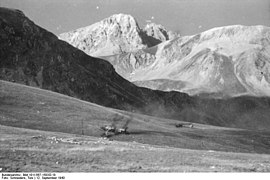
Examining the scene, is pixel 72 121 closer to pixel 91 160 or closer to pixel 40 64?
pixel 91 160

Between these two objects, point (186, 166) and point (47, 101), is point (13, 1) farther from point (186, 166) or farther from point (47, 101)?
point (47, 101)

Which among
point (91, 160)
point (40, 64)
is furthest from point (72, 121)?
point (40, 64)

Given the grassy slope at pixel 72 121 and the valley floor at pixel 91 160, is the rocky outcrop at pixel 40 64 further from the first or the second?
the valley floor at pixel 91 160

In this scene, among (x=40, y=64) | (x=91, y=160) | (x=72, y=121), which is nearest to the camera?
(x=91, y=160)

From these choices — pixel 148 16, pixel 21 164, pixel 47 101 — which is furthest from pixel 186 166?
pixel 47 101

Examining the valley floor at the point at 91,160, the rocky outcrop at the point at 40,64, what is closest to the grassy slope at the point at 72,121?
the valley floor at the point at 91,160

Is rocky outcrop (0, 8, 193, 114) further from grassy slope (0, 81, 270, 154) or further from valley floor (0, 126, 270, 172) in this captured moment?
valley floor (0, 126, 270, 172)

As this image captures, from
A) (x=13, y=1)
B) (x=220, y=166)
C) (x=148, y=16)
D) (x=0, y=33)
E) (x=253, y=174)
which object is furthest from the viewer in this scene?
(x=0, y=33)

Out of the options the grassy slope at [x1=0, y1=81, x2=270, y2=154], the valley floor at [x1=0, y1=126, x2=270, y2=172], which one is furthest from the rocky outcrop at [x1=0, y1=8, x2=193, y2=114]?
the valley floor at [x1=0, y1=126, x2=270, y2=172]

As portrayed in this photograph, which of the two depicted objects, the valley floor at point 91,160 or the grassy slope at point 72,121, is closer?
the valley floor at point 91,160

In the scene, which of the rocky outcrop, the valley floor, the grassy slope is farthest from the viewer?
the rocky outcrop

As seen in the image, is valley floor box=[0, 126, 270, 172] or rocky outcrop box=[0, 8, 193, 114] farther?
rocky outcrop box=[0, 8, 193, 114]
